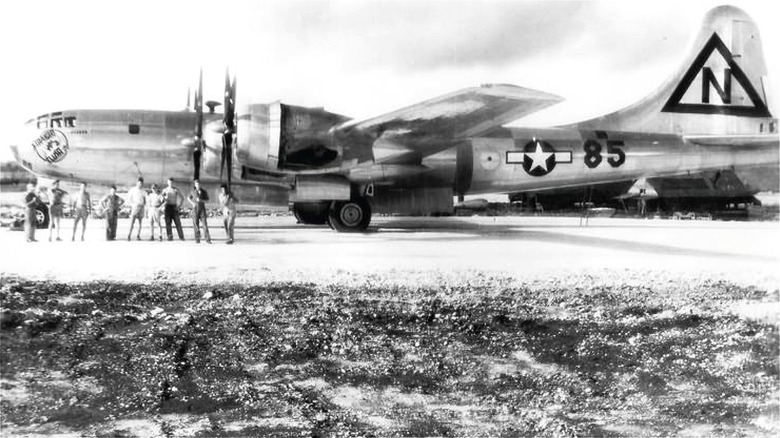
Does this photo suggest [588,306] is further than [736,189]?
No

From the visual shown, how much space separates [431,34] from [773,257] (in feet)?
8.71

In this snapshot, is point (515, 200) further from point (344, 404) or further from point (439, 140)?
point (344, 404)

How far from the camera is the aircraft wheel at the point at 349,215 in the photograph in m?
6.58

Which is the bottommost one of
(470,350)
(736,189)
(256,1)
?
(470,350)

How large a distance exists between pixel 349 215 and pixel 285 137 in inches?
54.4

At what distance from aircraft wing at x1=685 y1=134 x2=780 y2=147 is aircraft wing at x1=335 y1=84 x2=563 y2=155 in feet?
6.51

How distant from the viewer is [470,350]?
9.62 ft

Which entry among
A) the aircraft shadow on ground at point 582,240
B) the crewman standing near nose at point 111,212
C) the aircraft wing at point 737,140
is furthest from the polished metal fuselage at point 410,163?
the crewman standing near nose at point 111,212

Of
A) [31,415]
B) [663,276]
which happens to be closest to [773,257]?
[663,276]

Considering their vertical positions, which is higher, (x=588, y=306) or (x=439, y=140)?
(x=439, y=140)

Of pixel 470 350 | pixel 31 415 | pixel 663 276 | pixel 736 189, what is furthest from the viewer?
pixel 736 189

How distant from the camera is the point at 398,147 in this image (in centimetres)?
618

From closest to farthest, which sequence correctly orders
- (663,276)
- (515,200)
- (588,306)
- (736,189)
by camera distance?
1. (588,306)
2. (663,276)
3. (736,189)
4. (515,200)

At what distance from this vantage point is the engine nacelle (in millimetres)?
5602
